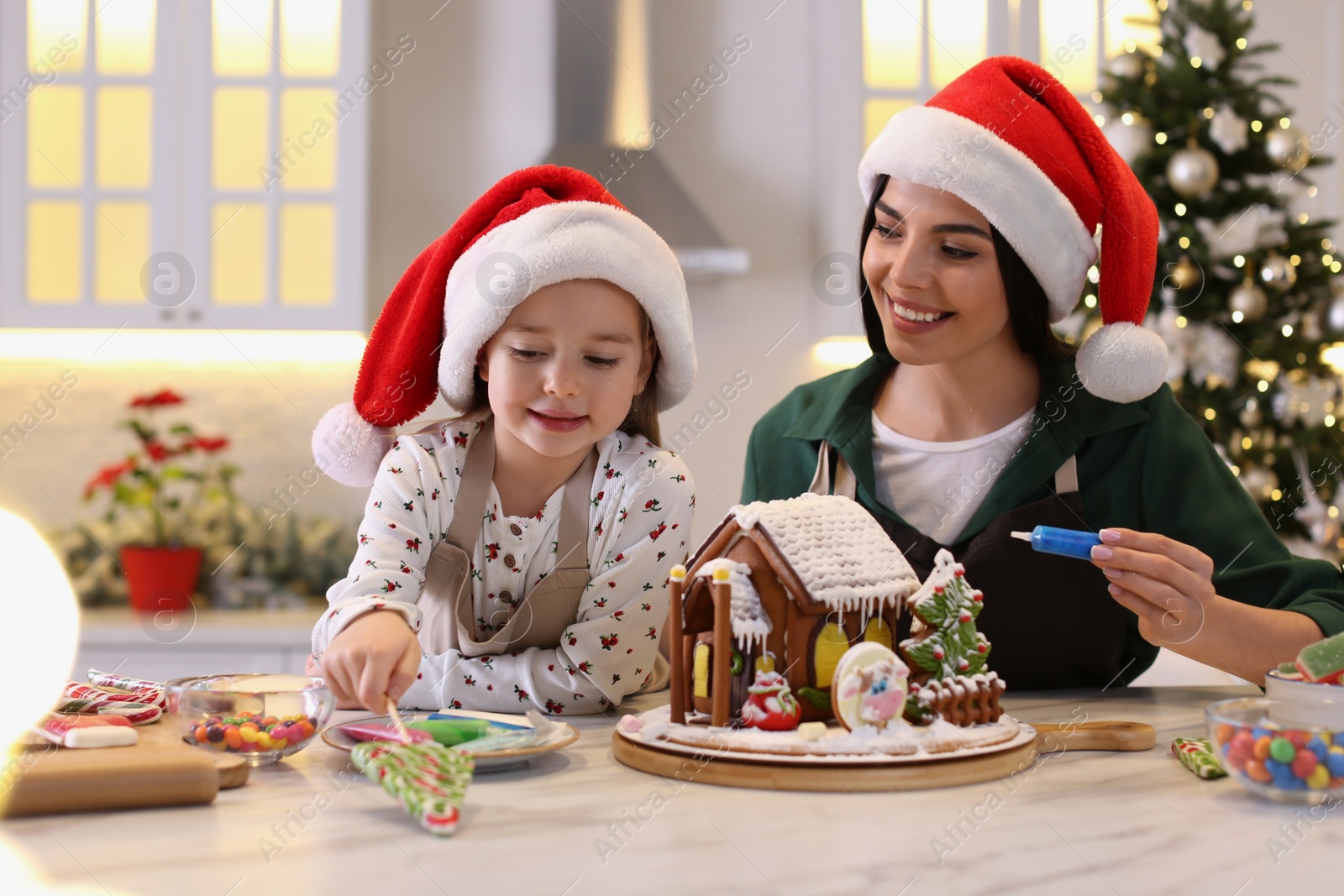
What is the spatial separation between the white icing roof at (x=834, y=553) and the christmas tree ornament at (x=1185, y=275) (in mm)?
2207

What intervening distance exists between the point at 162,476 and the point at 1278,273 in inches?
116

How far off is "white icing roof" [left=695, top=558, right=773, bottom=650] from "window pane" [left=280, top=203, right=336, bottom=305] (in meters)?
2.24

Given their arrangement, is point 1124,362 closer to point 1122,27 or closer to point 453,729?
point 453,729

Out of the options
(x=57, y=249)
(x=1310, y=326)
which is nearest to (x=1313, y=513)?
(x=1310, y=326)

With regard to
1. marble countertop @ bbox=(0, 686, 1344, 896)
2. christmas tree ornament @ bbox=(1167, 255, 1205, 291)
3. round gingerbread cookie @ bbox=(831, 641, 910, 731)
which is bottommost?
marble countertop @ bbox=(0, 686, 1344, 896)

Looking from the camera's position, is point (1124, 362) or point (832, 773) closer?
Result: point (832, 773)

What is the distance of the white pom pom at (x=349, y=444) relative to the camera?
130 centimetres

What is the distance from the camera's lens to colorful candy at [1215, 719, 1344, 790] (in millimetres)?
845

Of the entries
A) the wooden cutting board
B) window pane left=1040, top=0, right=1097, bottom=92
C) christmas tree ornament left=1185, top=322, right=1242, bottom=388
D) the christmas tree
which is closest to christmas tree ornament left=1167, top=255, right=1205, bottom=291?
the christmas tree

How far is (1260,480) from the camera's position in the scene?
2.85 m

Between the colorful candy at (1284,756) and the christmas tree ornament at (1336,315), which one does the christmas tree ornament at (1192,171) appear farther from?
the colorful candy at (1284,756)

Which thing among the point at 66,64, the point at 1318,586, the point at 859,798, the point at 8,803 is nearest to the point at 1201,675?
the point at 1318,586

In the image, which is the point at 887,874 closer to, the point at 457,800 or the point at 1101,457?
the point at 457,800

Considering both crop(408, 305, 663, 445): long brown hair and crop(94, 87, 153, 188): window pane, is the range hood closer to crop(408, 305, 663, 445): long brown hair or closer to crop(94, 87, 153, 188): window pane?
crop(94, 87, 153, 188): window pane
